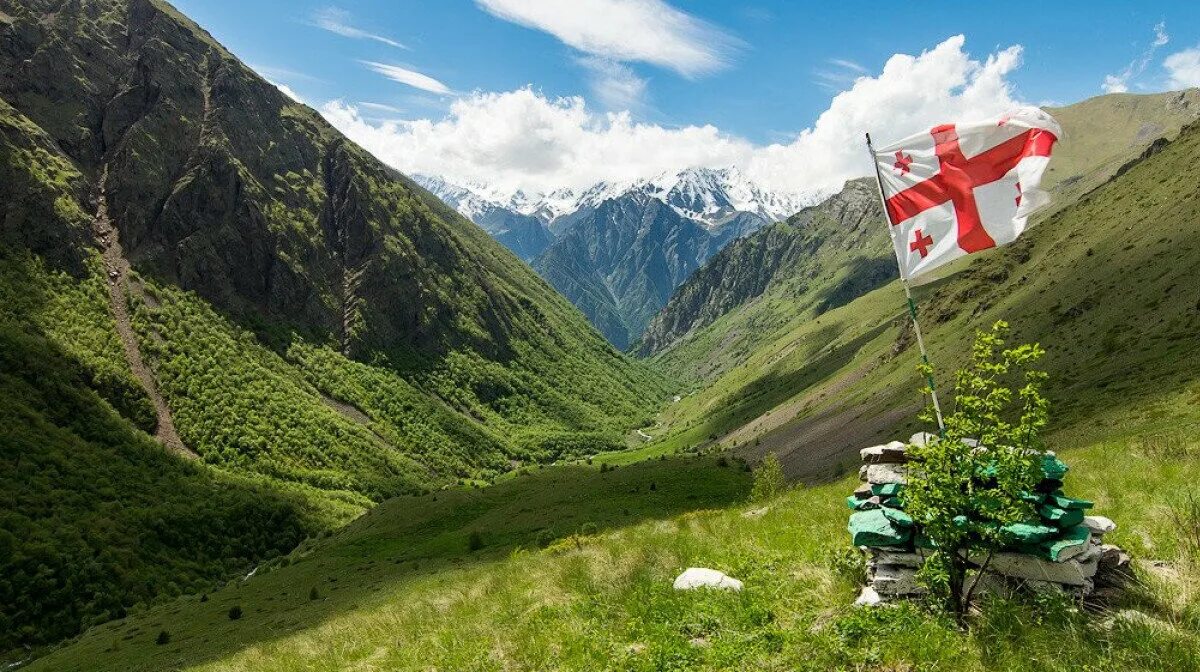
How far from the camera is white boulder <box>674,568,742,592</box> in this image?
14203 millimetres

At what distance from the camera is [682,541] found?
19.6 meters

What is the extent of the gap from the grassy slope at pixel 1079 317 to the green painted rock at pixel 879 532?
1977 inches

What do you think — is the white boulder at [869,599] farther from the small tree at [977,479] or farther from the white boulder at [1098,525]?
the white boulder at [1098,525]

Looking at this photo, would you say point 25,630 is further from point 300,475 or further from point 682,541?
point 682,541

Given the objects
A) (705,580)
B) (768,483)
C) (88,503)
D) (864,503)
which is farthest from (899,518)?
(88,503)

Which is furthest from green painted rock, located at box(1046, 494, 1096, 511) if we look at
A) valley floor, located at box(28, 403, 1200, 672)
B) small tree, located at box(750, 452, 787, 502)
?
small tree, located at box(750, 452, 787, 502)

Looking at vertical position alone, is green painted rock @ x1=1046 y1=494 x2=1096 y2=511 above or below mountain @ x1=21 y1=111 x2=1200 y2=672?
above

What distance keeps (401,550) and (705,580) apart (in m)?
70.4

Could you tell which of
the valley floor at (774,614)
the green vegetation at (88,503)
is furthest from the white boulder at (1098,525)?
the green vegetation at (88,503)

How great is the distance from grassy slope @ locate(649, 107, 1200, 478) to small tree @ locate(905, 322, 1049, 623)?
50.6 metres

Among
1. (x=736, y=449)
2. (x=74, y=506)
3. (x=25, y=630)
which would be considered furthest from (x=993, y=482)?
(x=74, y=506)

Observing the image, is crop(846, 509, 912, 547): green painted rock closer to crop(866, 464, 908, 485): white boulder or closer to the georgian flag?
crop(866, 464, 908, 485): white boulder

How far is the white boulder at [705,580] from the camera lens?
1420 cm

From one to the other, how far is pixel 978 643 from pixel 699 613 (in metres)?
5.19
